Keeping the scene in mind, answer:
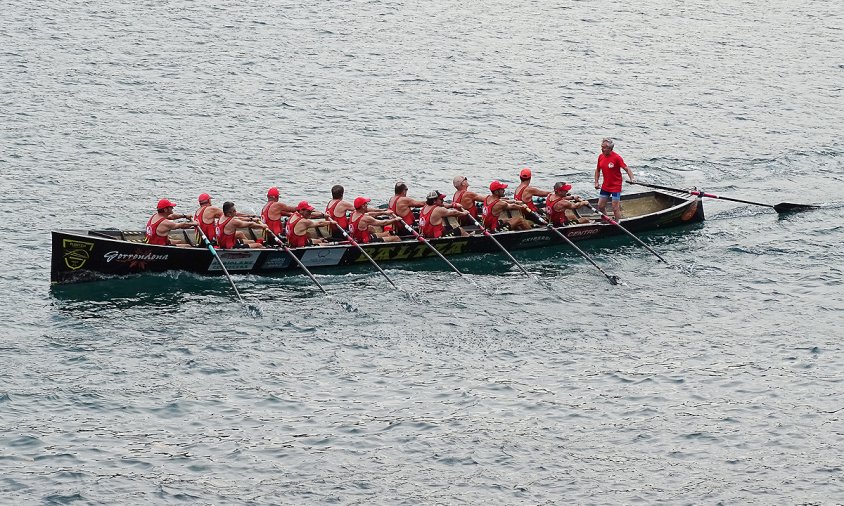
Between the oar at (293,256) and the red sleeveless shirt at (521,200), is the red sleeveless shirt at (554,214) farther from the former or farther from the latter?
the oar at (293,256)

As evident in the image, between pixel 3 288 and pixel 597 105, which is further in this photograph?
pixel 597 105

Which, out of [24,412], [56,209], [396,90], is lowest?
[24,412]

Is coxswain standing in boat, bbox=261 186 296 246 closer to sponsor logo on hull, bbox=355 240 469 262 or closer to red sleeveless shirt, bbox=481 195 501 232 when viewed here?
sponsor logo on hull, bbox=355 240 469 262

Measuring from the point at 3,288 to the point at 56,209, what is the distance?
7777mm

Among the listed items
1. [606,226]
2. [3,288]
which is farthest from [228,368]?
[606,226]

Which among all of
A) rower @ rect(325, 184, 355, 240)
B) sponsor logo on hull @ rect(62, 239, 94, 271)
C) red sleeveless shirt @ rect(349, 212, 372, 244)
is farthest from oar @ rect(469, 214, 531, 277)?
sponsor logo on hull @ rect(62, 239, 94, 271)

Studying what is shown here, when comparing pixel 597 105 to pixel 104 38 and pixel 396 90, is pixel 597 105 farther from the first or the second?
pixel 104 38

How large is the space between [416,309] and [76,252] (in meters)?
9.76

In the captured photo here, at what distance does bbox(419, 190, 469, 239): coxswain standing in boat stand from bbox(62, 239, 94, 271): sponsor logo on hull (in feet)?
33.5

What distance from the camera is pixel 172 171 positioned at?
48750 millimetres

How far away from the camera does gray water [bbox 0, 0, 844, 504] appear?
28.3m

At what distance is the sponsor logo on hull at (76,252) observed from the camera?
35.1 metres

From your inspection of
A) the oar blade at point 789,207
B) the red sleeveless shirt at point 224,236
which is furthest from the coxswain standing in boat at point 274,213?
the oar blade at point 789,207

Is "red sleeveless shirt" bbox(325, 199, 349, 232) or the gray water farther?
"red sleeveless shirt" bbox(325, 199, 349, 232)
